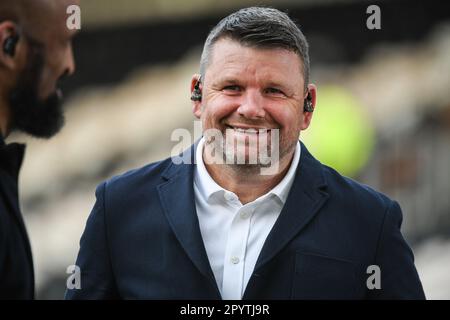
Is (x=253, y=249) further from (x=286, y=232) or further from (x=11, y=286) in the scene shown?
(x=11, y=286)

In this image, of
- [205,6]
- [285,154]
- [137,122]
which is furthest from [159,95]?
[285,154]

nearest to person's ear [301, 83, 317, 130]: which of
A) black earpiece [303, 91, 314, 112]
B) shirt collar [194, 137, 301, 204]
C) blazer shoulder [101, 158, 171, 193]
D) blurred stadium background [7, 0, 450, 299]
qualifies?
black earpiece [303, 91, 314, 112]

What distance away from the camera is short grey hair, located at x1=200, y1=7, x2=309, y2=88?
251cm

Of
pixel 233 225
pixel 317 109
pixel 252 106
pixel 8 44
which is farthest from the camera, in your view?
pixel 317 109

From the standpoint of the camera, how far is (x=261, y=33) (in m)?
2.51

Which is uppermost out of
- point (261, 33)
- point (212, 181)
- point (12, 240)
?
point (261, 33)

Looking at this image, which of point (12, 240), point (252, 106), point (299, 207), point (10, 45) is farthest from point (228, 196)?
point (10, 45)

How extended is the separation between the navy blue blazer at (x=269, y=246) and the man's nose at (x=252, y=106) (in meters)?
0.31

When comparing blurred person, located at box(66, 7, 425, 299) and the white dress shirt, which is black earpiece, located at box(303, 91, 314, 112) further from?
the white dress shirt

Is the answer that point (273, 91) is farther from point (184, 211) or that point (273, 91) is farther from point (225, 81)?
point (184, 211)

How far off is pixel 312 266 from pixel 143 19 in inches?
208

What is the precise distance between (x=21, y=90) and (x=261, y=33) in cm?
77

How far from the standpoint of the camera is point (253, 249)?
255cm

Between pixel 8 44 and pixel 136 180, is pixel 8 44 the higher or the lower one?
the higher one
